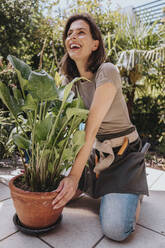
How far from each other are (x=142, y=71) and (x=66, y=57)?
1695 mm

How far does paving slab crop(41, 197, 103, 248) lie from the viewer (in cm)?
92

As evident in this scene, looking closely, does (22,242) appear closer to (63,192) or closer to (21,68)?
(63,192)

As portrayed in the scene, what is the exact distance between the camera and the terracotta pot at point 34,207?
0.86 m

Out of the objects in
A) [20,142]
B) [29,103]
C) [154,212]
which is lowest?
[154,212]

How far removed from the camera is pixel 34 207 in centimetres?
88

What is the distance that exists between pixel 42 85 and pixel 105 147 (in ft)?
1.85

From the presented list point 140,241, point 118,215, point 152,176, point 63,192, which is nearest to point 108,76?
point 63,192

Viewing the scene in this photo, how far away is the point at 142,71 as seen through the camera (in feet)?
9.05

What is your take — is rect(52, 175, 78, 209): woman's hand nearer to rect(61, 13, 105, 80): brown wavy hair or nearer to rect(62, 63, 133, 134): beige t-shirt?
rect(62, 63, 133, 134): beige t-shirt

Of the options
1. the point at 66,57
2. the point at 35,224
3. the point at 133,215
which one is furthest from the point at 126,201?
the point at 66,57

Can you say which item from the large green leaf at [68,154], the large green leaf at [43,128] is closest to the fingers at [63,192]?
the large green leaf at [68,154]

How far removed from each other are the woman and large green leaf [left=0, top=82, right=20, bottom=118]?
342mm

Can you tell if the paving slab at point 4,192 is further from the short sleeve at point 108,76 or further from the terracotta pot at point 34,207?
the short sleeve at point 108,76

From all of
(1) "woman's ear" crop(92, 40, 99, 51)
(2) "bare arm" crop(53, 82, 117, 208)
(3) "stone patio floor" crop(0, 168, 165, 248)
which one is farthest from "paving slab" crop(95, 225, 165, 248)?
(1) "woman's ear" crop(92, 40, 99, 51)
